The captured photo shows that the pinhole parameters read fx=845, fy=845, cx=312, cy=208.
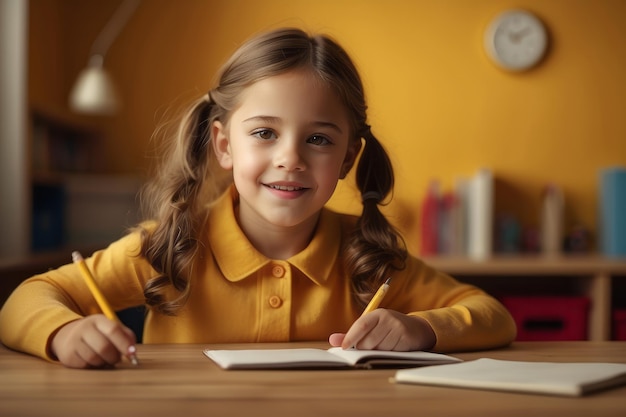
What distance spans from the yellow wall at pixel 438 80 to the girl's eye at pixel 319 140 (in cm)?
233

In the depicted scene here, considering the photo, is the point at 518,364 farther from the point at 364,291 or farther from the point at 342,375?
the point at 364,291

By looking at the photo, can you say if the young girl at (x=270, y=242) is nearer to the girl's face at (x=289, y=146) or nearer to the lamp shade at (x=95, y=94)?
the girl's face at (x=289, y=146)

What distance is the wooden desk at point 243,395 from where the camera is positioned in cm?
77

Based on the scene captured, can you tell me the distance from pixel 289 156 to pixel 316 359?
1.45 feet

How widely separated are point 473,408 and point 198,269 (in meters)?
0.74

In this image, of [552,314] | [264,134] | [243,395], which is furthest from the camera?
[552,314]

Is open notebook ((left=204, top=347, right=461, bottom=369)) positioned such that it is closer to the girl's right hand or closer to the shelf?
the girl's right hand

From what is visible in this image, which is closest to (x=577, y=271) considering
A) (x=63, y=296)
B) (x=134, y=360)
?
(x=63, y=296)

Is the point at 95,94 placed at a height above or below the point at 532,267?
above

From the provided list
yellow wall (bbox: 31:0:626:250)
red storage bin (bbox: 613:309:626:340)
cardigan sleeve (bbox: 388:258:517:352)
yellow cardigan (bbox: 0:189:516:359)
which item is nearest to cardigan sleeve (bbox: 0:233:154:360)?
yellow cardigan (bbox: 0:189:516:359)

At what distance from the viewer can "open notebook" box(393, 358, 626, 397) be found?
837 millimetres

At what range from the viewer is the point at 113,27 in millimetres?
3727

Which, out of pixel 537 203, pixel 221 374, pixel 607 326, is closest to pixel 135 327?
pixel 221 374

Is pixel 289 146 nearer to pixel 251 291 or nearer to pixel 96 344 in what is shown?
pixel 251 291
